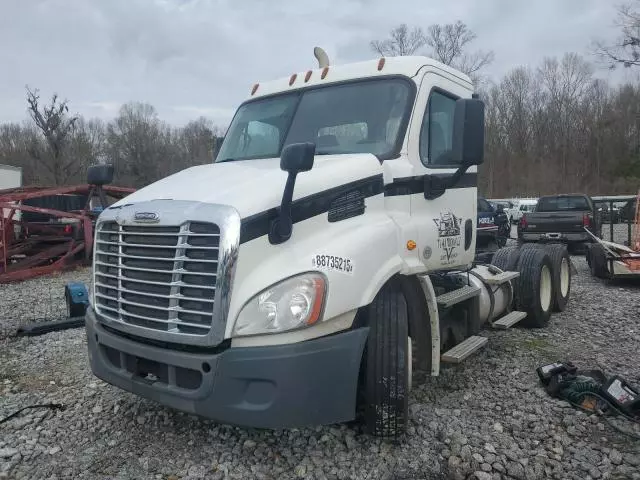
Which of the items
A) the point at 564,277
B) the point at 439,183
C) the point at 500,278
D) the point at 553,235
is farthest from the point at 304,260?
the point at 553,235

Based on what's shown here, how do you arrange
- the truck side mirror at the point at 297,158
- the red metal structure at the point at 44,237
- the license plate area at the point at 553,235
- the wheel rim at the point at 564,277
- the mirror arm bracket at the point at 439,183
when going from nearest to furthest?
the truck side mirror at the point at 297,158 < the mirror arm bracket at the point at 439,183 < the wheel rim at the point at 564,277 < the red metal structure at the point at 44,237 < the license plate area at the point at 553,235

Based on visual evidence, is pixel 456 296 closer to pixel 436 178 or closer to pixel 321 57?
pixel 436 178

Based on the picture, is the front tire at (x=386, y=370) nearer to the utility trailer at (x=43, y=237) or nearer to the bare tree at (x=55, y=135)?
the utility trailer at (x=43, y=237)

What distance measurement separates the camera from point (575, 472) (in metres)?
3.56

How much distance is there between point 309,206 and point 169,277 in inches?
38.6

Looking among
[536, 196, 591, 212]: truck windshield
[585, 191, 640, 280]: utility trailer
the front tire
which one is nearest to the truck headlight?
the front tire

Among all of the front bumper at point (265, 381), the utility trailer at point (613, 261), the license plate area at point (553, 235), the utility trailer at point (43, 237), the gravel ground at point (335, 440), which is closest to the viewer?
the front bumper at point (265, 381)

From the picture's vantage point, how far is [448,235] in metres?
4.84

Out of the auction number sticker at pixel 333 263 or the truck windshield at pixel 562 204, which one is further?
the truck windshield at pixel 562 204

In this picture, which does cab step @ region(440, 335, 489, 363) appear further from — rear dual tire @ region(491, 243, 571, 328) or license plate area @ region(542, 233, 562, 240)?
license plate area @ region(542, 233, 562, 240)

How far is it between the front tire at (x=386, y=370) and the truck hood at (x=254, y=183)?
2.92 feet

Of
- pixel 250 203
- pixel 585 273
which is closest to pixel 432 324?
pixel 250 203

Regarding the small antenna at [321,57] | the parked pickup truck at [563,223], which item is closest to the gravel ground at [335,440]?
the small antenna at [321,57]

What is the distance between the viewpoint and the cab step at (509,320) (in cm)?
626
